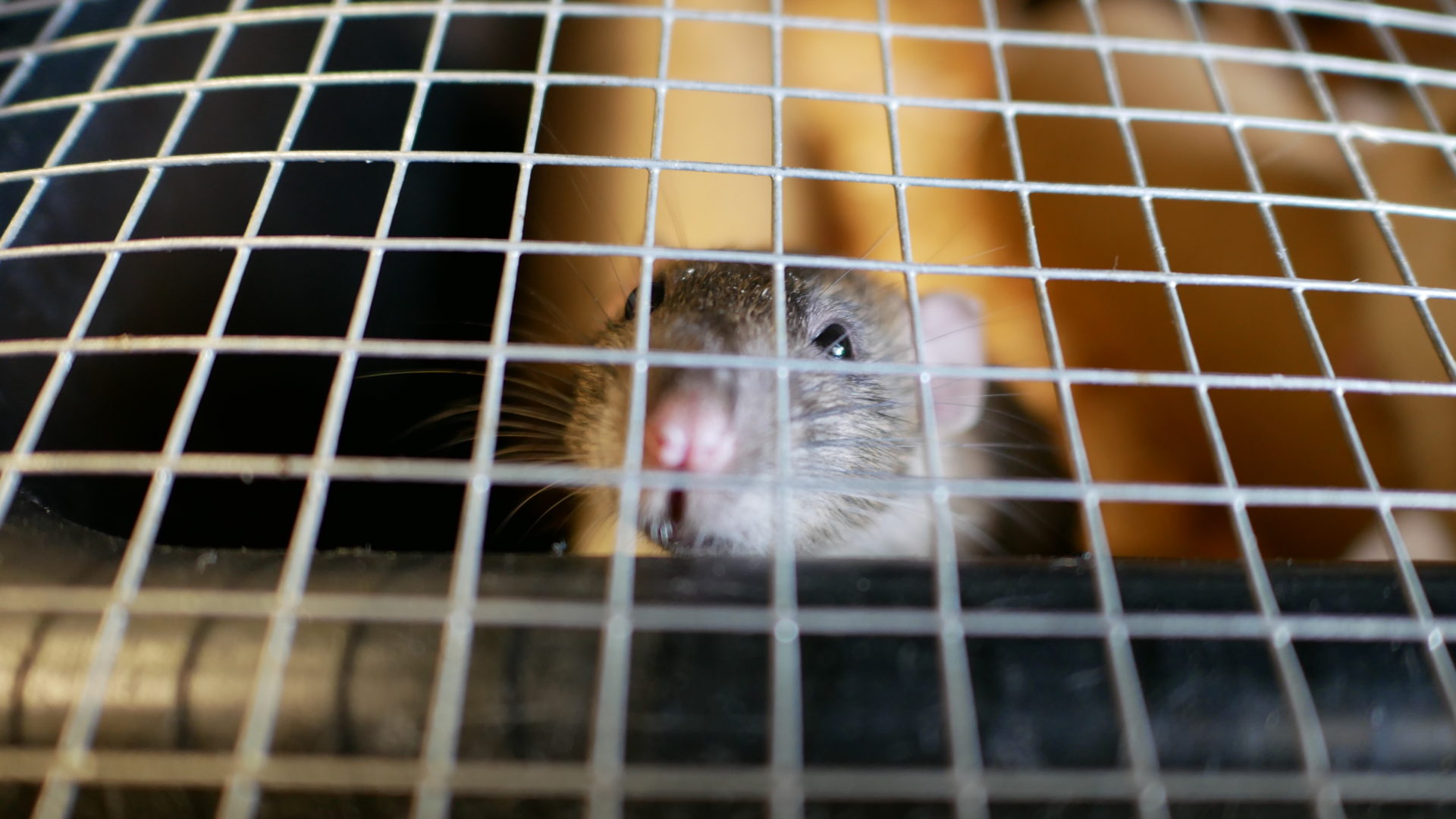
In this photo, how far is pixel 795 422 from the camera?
0.98m

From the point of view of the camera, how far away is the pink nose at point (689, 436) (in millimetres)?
834

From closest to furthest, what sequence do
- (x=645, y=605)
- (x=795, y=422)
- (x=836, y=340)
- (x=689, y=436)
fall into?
(x=645, y=605) < (x=689, y=436) < (x=795, y=422) < (x=836, y=340)

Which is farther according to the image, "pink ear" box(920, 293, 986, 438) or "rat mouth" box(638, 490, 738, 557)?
"pink ear" box(920, 293, 986, 438)

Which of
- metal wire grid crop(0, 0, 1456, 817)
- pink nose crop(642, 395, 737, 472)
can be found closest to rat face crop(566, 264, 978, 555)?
pink nose crop(642, 395, 737, 472)

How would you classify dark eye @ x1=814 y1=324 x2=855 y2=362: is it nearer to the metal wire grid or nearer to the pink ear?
the pink ear

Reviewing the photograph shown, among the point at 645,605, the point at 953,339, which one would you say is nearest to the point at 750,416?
the point at 645,605

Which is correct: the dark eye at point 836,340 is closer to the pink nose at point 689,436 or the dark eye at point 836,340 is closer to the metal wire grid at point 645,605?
the pink nose at point 689,436

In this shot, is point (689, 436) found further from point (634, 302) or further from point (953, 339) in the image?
point (953, 339)

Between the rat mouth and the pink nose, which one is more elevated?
the pink nose

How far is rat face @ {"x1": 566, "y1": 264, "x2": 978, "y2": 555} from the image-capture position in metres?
0.86

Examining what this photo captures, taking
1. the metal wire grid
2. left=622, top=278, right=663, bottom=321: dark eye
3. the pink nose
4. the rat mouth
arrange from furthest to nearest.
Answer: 1. left=622, top=278, right=663, bottom=321: dark eye
2. the rat mouth
3. the pink nose
4. the metal wire grid

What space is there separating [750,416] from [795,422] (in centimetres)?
9

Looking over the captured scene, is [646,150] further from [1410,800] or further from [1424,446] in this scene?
[1410,800]

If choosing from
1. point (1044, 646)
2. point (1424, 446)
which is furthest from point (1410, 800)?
point (1424, 446)
